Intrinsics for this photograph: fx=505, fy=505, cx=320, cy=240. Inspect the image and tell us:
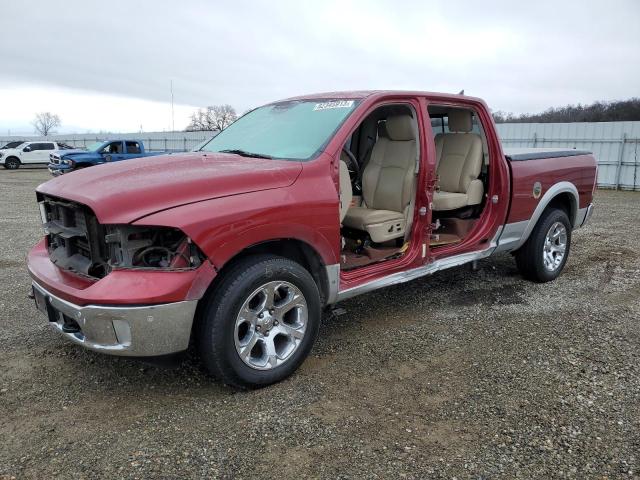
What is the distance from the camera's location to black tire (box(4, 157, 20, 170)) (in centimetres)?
2883

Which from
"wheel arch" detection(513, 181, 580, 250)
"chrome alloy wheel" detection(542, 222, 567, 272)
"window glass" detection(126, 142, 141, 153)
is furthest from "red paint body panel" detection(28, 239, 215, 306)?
"window glass" detection(126, 142, 141, 153)

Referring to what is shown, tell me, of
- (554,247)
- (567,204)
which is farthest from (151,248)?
(567,204)

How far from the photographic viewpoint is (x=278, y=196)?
311 centimetres

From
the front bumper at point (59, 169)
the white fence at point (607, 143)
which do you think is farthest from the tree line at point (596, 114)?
the front bumper at point (59, 169)

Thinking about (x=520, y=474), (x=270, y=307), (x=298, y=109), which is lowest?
(x=520, y=474)

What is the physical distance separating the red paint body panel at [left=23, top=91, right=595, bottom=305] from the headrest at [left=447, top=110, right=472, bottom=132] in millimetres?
848

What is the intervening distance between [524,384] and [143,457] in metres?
2.36

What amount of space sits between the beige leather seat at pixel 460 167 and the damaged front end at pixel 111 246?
282 centimetres

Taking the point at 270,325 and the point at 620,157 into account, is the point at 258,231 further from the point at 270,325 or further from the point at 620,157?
the point at 620,157


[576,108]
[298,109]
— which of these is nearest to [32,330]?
[298,109]

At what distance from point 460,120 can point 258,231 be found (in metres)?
2.98

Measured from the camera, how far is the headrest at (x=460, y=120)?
499 cm

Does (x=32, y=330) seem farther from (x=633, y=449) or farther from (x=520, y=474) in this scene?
(x=633, y=449)

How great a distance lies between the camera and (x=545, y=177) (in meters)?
5.23
